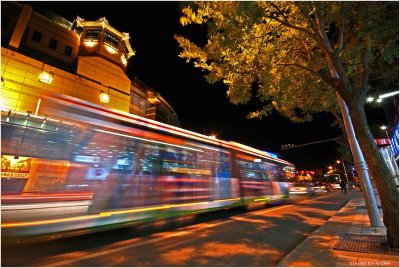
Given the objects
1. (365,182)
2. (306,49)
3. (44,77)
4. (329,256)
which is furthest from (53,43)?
(365,182)

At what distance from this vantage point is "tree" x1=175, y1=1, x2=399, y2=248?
5.52m

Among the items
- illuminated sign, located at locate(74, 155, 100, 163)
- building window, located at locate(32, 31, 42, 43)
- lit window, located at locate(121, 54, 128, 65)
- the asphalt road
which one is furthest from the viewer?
lit window, located at locate(121, 54, 128, 65)

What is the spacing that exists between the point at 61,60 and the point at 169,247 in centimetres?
1484

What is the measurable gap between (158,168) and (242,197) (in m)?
6.07

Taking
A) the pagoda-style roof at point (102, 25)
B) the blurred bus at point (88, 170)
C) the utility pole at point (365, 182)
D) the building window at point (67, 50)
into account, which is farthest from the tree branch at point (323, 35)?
the pagoda-style roof at point (102, 25)

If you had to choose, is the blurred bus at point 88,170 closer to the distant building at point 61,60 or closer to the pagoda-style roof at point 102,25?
the distant building at point 61,60

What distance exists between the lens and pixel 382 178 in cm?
522

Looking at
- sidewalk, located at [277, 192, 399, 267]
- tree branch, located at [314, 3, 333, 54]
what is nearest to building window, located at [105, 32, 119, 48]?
tree branch, located at [314, 3, 333, 54]

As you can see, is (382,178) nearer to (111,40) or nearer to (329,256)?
(329,256)

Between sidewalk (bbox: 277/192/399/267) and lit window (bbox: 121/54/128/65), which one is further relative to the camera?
lit window (bbox: 121/54/128/65)

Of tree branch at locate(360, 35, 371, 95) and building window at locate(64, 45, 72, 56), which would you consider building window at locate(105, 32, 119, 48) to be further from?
tree branch at locate(360, 35, 371, 95)

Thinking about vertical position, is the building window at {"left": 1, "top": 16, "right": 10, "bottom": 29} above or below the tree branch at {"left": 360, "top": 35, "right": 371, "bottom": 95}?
above

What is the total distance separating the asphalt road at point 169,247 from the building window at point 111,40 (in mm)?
15278

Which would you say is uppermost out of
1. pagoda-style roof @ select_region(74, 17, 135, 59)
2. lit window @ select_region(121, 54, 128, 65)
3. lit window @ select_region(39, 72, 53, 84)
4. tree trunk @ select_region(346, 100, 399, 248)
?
pagoda-style roof @ select_region(74, 17, 135, 59)
